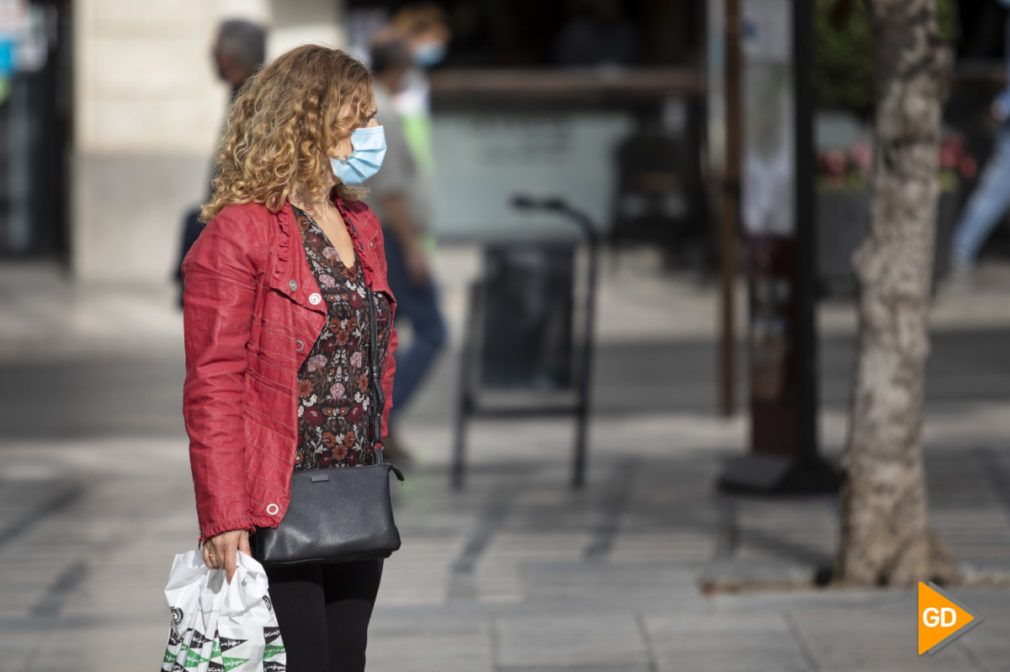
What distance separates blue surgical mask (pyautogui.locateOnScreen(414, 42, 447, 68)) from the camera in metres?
14.5

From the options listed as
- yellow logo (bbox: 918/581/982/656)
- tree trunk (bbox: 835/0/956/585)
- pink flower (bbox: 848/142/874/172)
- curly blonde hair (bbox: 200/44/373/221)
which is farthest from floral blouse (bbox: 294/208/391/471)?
pink flower (bbox: 848/142/874/172)

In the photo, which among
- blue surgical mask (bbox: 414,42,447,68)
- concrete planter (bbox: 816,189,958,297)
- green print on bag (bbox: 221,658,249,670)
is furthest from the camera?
blue surgical mask (bbox: 414,42,447,68)

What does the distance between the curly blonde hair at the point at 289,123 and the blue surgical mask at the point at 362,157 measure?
2cm

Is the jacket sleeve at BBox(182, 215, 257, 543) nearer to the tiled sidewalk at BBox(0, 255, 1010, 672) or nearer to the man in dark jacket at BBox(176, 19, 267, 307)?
the tiled sidewalk at BBox(0, 255, 1010, 672)

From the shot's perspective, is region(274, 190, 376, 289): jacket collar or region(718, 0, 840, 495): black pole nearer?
region(274, 190, 376, 289): jacket collar

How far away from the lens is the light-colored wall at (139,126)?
15055 mm

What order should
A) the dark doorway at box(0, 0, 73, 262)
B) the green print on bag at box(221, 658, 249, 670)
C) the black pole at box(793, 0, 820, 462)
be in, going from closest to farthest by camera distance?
the green print on bag at box(221, 658, 249, 670)
the black pole at box(793, 0, 820, 462)
the dark doorway at box(0, 0, 73, 262)

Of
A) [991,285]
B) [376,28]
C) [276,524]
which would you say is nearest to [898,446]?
[276,524]

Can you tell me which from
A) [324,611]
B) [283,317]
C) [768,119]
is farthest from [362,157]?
[768,119]

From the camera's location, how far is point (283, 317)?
312 centimetres

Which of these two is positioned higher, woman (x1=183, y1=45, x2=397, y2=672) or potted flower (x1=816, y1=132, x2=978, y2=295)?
woman (x1=183, y1=45, x2=397, y2=672)

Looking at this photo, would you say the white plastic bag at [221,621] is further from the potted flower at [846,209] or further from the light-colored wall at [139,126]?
the light-colored wall at [139,126]

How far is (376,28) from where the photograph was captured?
16.6 meters

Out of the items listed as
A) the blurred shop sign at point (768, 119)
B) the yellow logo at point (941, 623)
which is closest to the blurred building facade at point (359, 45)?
the blurred shop sign at point (768, 119)
